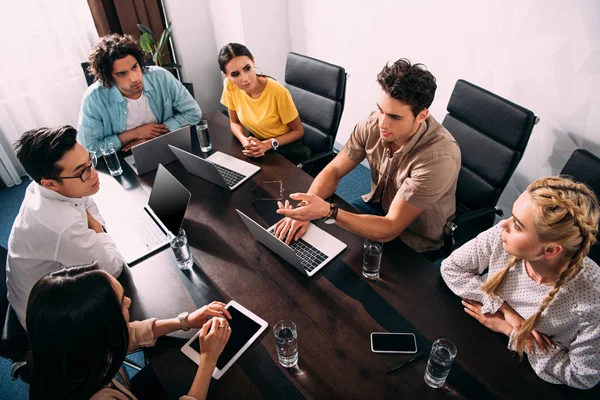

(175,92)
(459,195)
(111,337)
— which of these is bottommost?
(459,195)

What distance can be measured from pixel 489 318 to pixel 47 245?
5.20ft

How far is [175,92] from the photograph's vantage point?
243 cm

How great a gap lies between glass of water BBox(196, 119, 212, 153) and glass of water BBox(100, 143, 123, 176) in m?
0.45

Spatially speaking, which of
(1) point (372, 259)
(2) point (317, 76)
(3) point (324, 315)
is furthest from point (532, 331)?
(2) point (317, 76)

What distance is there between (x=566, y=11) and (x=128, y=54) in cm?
228

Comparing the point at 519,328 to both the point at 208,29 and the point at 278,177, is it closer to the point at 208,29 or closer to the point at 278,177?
the point at 278,177

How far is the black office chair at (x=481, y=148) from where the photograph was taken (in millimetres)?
1705

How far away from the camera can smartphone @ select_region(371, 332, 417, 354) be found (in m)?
1.17

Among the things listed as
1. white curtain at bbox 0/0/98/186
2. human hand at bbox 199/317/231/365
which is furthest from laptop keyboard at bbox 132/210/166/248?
white curtain at bbox 0/0/98/186

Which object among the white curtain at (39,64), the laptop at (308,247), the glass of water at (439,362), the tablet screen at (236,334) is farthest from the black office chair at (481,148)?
the white curtain at (39,64)

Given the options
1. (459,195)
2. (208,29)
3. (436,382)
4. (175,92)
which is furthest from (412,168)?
(208,29)

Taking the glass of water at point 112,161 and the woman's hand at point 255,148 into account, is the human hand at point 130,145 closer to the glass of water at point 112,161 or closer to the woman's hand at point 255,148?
the glass of water at point 112,161

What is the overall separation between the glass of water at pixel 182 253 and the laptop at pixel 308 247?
25 cm

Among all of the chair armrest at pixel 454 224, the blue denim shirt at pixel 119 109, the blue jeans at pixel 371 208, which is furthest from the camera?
the blue denim shirt at pixel 119 109
